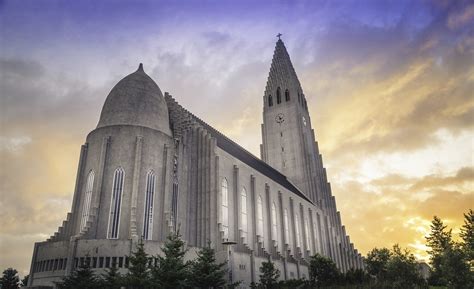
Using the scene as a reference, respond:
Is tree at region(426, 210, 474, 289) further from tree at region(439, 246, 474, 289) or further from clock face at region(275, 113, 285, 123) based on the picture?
clock face at region(275, 113, 285, 123)

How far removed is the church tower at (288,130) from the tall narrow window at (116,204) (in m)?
45.8

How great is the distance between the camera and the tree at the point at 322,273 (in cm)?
3455

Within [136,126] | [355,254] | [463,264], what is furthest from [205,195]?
[355,254]

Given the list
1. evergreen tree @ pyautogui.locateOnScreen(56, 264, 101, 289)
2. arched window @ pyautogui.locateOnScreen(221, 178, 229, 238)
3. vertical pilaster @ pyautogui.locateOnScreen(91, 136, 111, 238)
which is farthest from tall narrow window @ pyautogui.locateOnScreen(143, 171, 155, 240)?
evergreen tree @ pyautogui.locateOnScreen(56, 264, 101, 289)

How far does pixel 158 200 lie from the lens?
130 ft

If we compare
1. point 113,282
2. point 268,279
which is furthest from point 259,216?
point 113,282

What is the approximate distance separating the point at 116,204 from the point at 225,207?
41.5 ft

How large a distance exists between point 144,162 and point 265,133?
47.9 m

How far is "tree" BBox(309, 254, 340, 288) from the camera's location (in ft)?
A: 113

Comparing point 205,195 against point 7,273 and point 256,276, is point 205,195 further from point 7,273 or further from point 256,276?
point 7,273

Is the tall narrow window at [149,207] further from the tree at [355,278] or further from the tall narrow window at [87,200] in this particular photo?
the tree at [355,278]

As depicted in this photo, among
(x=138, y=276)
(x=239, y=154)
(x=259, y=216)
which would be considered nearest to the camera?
(x=138, y=276)

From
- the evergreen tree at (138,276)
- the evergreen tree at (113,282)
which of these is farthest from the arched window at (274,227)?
the evergreen tree at (113,282)

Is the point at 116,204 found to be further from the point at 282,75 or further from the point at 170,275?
the point at 282,75
